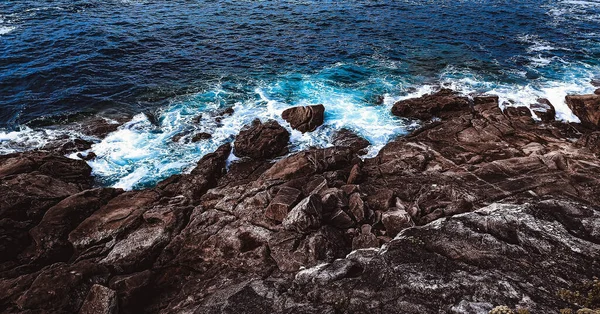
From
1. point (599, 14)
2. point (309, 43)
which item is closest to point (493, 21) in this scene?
point (599, 14)

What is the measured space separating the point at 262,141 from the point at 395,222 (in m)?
12.8

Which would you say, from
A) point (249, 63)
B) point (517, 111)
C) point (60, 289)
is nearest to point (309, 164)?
point (60, 289)

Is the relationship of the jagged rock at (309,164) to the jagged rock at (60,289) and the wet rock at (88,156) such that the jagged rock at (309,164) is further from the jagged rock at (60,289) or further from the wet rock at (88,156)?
the wet rock at (88,156)

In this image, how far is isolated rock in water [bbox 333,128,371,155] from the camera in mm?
26862

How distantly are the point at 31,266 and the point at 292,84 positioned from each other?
2679 cm

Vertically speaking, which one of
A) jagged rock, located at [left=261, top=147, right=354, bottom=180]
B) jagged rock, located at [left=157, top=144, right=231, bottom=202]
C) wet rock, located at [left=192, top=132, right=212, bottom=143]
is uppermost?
jagged rock, located at [left=261, top=147, right=354, bottom=180]

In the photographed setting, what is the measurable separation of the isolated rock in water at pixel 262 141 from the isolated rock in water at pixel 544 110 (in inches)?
859

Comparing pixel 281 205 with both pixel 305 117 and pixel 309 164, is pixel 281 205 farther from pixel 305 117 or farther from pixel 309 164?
pixel 305 117

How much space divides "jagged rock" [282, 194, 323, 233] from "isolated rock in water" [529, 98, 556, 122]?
23732mm

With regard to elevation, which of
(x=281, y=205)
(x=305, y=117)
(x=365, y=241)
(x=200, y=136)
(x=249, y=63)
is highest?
(x=249, y=63)

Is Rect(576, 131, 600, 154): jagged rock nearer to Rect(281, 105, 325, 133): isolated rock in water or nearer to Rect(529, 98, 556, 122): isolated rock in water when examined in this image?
Rect(529, 98, 556, 122): isolated rock in water

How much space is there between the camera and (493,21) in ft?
170

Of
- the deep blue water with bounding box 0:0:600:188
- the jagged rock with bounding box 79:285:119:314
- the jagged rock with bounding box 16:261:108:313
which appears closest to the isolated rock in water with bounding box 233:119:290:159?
the deep blue water with bounding box 0:0:600:188

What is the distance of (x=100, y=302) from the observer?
44.3ft
